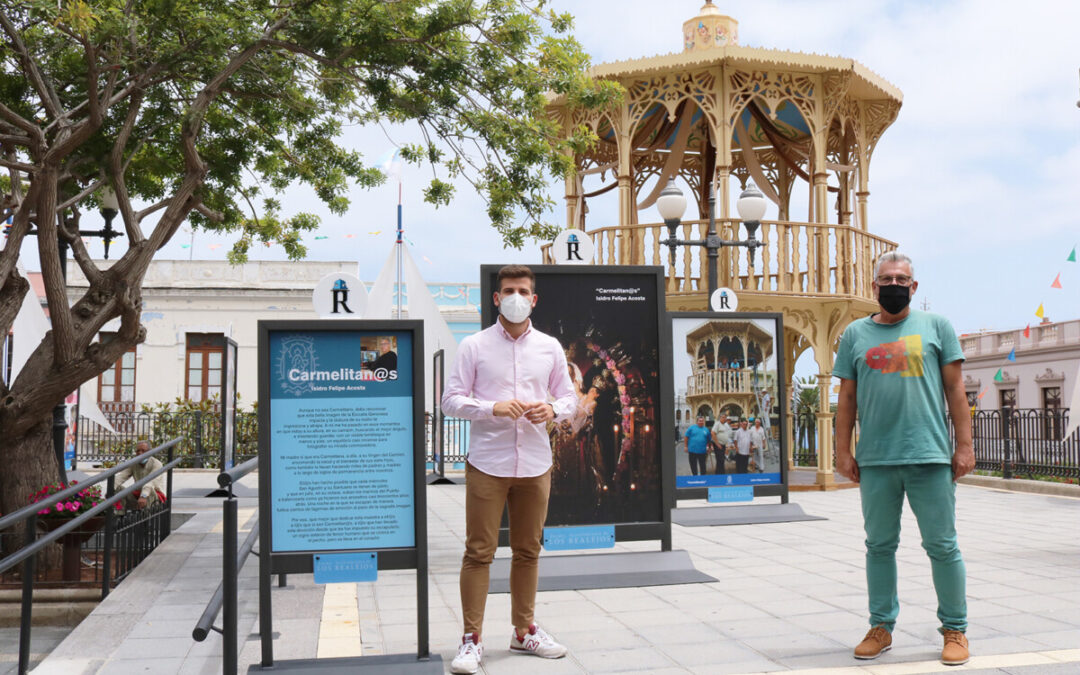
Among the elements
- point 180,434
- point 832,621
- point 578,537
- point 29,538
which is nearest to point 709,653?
point 832,621

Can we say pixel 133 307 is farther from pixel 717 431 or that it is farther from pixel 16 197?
pixel 717 431

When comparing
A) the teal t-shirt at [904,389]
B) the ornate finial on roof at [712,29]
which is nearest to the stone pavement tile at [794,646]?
the teal t-shirt at [904,389]

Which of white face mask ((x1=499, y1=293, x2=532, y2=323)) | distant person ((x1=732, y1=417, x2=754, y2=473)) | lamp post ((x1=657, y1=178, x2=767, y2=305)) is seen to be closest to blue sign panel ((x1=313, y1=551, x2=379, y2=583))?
white face mask ((x1=499, y1=293, x2=532, y2=323))

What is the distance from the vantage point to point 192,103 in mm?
10375

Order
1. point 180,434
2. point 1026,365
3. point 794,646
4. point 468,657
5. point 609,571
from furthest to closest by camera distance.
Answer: point 1026,365
point 180,434
point 609,571
point 794,646
point 468,657

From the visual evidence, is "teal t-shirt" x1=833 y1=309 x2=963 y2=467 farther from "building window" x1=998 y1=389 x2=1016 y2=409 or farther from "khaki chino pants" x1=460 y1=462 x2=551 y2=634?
"building window" x1=998 y1=389 x2=1016 y2=409

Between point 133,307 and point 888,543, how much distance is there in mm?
7516

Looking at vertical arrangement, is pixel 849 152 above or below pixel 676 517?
above

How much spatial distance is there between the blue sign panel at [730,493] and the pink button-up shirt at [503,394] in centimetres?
531

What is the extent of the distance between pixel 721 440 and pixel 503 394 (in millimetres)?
5778

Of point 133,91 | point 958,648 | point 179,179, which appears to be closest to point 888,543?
point 958,648

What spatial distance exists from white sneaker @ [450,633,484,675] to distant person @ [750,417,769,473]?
19.9 feet

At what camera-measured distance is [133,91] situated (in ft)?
31.6

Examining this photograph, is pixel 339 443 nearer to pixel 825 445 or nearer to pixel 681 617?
pixel 681 617
